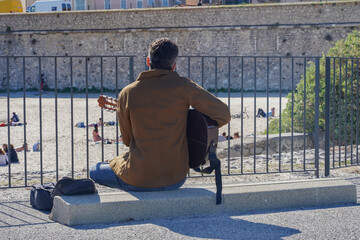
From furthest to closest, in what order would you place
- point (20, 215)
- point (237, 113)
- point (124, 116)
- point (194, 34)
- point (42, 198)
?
point (194, 34), point (237, 113), point (42, 198), point (20, 215), point (124, 116)

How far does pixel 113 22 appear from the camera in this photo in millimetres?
29594

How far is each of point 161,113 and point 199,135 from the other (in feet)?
0.97

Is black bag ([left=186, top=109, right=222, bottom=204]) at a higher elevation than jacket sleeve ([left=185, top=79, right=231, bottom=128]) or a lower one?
lower

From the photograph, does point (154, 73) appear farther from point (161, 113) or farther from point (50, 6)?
point (50, 6)

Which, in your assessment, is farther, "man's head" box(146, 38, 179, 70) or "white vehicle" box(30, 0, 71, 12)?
"white vehicle" box(30, 0, 71, 12)

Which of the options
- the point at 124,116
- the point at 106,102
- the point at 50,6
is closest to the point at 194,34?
the point at 50,6

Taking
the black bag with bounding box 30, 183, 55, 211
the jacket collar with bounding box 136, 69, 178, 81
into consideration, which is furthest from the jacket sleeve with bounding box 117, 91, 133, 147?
the black bag with bounding box 30, 183, 55, 211

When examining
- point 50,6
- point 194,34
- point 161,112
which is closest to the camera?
point 161,112

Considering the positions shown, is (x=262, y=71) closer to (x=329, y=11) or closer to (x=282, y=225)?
(x=329, y=11)

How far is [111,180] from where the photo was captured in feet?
14.9

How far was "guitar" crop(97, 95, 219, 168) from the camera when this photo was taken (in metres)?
4.32

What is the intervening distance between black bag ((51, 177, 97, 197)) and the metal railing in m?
0.86

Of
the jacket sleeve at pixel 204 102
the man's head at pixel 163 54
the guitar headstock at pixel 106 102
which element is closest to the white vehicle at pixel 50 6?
the guitar headstock at pixel 106 102

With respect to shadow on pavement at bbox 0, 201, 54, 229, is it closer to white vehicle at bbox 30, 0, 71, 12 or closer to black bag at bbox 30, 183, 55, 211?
black bag at bbox 30, 183, 55, 211
